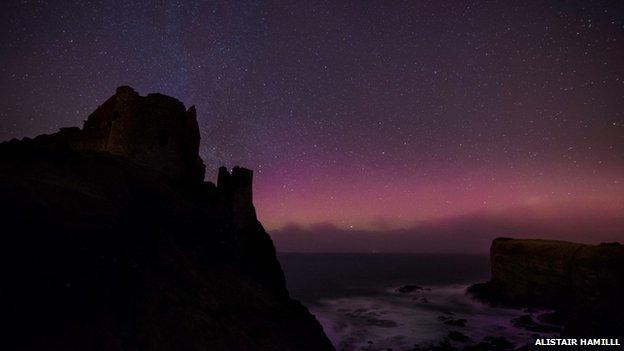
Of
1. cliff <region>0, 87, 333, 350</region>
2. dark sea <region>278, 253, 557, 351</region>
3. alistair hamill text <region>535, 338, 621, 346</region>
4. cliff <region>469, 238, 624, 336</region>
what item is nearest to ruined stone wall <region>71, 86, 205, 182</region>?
cliff <region>0, 87, 333, 350</region>

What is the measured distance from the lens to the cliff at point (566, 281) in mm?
25953

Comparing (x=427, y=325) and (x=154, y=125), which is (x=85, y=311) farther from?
(x=427, y=325)

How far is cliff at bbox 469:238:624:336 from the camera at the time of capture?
26.0 m

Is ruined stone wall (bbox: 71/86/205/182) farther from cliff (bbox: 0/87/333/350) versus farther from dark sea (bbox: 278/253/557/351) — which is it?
dark sea (bbox: 278/253/557/351)

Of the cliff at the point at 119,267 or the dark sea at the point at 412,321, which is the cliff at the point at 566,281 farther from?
the cliff at the point at 119,267

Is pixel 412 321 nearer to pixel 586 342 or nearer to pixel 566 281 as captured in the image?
pixel 566 281

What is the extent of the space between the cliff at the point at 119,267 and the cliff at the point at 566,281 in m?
26.1

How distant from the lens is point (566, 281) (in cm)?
3972

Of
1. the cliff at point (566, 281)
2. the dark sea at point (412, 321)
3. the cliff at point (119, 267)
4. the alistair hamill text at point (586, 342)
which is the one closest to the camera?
the cliff at point (119, 267)

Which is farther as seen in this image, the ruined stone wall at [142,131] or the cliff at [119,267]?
the ruined stone wall at [142,131]

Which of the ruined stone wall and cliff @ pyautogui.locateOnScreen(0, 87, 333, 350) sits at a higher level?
the ruined stone wall

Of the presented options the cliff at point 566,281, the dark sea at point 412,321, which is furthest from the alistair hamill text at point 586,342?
the dark sea at point 412,321

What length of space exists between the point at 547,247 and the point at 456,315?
16.1 metres

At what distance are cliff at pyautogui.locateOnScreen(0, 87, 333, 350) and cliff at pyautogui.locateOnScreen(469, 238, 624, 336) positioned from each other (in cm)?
2610
